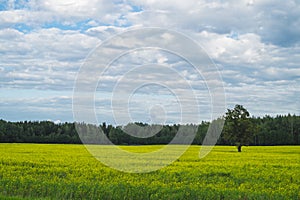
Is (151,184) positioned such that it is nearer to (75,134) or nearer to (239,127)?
(239,127)

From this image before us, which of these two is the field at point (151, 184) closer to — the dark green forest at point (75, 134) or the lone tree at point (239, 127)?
the lone tree at point (239, 127)

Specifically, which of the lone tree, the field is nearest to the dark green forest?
the lone tree

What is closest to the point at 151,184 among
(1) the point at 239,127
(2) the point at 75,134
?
(1) the point at 239,127

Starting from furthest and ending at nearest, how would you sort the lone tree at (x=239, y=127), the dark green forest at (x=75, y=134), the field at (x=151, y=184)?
the dark green forest at (x=75, y=134) < the lone tree at (x=239, y=127) < the field at (x=151, y=184)

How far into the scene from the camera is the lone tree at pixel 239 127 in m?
55.2

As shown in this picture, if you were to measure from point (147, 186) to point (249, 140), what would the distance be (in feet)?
132

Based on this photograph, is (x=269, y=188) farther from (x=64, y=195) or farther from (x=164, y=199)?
(x=64, y=195)

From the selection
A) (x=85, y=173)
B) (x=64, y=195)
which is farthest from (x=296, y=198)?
(x=85, y=173)

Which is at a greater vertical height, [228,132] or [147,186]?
[228,132]

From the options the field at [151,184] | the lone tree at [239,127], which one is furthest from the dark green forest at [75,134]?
the field at [151,184]

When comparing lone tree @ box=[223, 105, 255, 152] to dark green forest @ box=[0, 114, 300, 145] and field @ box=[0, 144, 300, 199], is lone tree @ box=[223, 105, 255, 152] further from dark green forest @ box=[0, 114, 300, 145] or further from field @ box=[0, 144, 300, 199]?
dark green forest @ box=[0, 114, 300, 145]

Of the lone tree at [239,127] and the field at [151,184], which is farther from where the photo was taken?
the lone tree at [239,127]

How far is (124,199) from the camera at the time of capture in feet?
51.8

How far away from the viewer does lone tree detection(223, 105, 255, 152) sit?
55.2m
